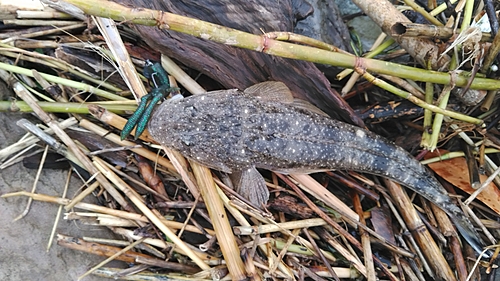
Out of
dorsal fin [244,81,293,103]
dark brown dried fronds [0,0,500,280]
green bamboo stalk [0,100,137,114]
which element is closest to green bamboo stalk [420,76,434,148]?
dark brown dried fronds [0,0,500,280]

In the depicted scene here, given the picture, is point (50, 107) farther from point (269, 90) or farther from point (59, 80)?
point (269, 90)

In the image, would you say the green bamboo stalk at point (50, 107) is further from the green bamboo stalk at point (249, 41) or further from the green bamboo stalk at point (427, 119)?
the green bamboo stalk at point (427, 119)

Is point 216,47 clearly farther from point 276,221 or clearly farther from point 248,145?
point 276,221

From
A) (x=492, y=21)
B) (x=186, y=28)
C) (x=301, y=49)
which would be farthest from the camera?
(x=492, y=21)

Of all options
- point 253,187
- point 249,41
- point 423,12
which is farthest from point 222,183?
point 423,12

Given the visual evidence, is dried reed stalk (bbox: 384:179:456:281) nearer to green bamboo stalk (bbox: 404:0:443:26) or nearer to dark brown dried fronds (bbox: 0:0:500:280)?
dark brown dried fronds (bbox: 0:0:500:280)

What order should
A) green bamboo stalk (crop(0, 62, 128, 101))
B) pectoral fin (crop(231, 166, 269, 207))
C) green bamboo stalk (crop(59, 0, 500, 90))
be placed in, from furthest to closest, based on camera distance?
pectoral fin (crop(231, 166, 269, 207)) < green bamboo stalk (crop(0, 62, 128, 101)) < green bamboo stalk (crop(59, 0, 500, 90))

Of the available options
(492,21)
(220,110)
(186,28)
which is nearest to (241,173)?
(220,110)
